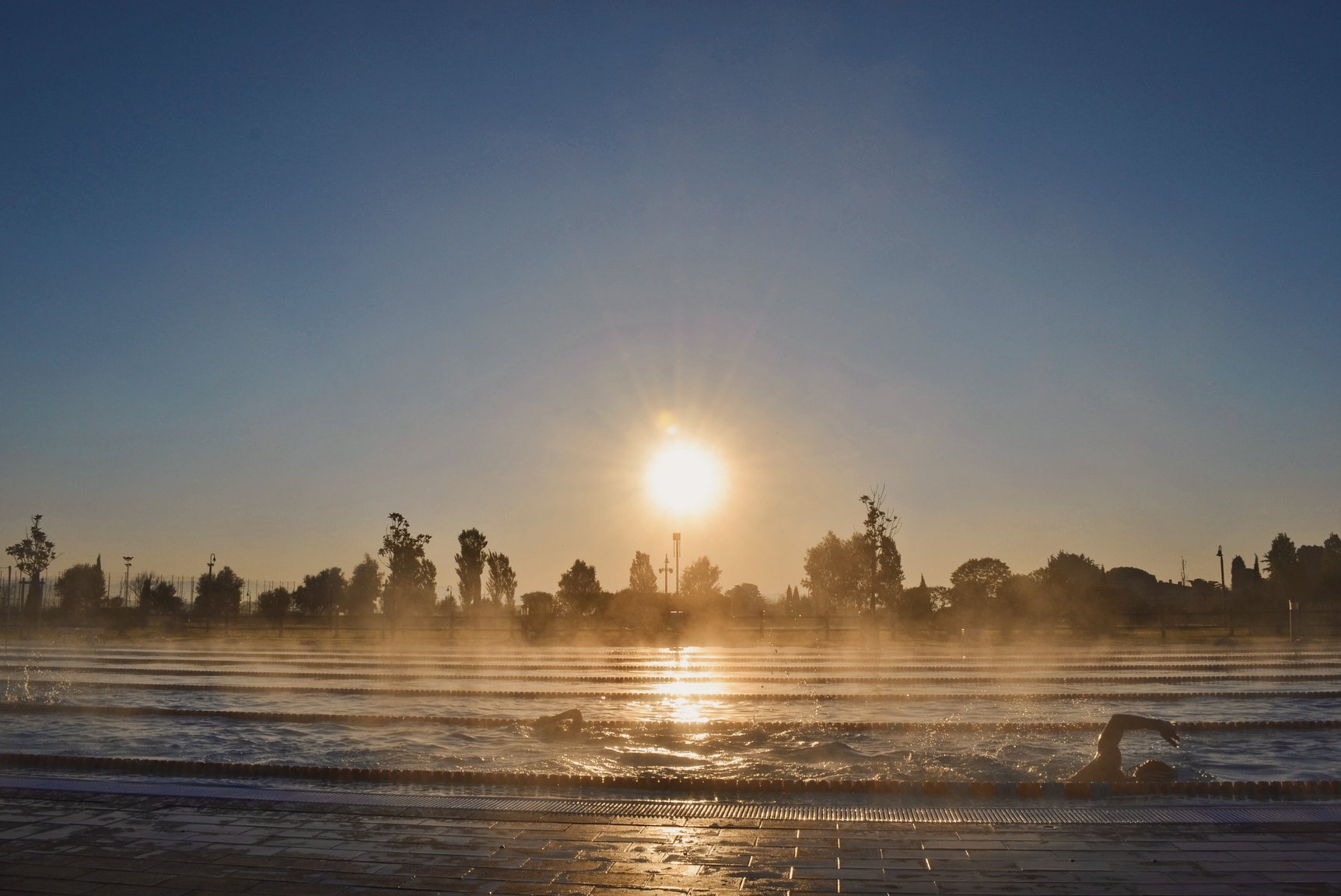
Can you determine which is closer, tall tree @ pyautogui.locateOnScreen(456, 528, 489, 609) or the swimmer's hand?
the swimmer's hand

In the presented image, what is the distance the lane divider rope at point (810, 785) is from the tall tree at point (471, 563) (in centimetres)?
4033

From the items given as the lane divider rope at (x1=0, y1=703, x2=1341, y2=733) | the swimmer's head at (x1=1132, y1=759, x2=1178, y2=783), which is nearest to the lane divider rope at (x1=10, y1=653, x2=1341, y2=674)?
the lane divider rope at (x1=0, y1=703, x2=1341, y2=733)

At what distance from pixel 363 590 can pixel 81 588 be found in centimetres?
1545

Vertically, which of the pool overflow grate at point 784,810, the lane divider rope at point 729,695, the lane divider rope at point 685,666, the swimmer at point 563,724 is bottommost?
the lane divider rope at point 685,666

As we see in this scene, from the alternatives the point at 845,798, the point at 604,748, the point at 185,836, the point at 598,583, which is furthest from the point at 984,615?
the point at 185,836

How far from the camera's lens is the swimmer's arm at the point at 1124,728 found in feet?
27.7

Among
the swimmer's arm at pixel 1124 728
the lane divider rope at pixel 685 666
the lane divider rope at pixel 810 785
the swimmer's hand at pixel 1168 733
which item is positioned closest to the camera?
the lane divider rope at pixel 810 785

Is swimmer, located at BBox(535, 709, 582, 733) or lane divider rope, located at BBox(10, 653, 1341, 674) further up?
swimmer, located at BBox(535, 709, 582, 733)

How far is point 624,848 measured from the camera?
535 centimetres

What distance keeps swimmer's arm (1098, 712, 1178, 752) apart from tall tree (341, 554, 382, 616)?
43.8 meters

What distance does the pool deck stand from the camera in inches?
182

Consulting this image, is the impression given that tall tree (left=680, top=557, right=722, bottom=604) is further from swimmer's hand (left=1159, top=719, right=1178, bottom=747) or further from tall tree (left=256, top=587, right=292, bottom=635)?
swimmer's hand (left=1159, top=719, right=1178, bottom=747)

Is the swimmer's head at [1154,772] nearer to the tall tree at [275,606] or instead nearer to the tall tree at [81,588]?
the tall tree at [275,606]

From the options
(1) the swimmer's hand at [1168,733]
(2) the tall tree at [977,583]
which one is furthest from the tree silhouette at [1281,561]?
(1) the swimmer's hand at [1168,733]
